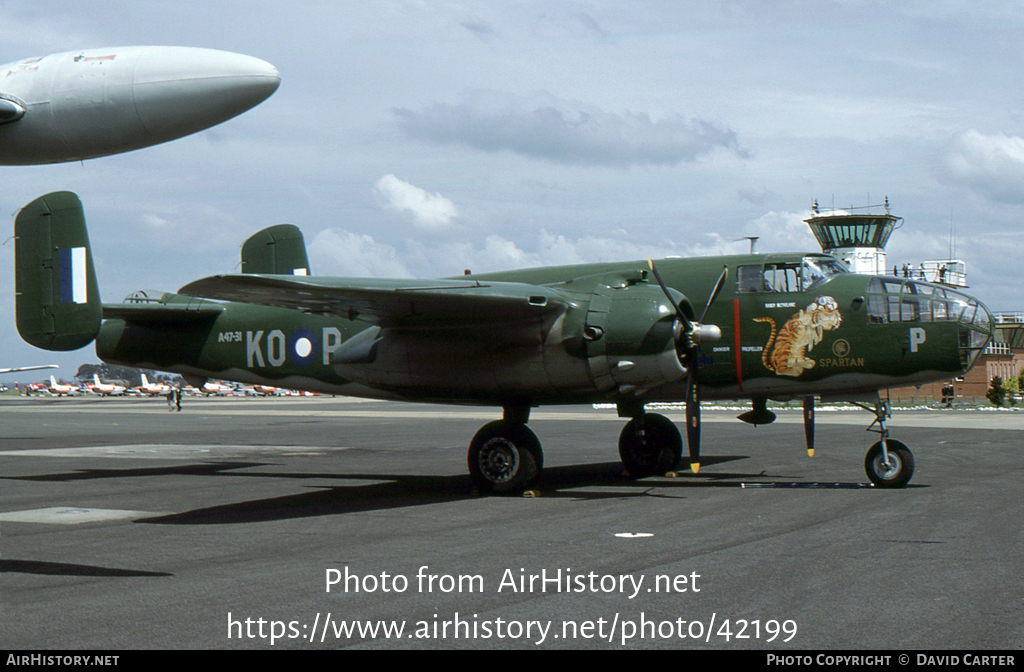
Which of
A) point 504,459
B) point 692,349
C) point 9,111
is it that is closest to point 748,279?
point 692,349

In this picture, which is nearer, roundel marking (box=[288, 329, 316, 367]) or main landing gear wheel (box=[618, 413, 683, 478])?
roundel marking (box=[288, 329, 316, 367])

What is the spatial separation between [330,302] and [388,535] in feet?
15.1

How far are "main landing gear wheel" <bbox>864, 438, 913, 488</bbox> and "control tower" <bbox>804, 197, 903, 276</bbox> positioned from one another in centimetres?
7498

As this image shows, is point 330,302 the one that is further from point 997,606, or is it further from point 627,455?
point 997,606

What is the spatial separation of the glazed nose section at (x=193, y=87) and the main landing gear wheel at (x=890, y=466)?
12741 mm

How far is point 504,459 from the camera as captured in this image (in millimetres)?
16547

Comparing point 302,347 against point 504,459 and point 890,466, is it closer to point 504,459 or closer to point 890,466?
point 504,459

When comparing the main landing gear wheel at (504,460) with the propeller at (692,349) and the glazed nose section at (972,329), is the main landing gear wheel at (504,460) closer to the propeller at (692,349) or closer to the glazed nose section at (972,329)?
the propeller at (692,349)

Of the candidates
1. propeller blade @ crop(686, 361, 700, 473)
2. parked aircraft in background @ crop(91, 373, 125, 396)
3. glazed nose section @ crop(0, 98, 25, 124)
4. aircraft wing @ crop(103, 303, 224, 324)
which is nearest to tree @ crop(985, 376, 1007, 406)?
propeller blade @ crop(686, 361, 700, 473)

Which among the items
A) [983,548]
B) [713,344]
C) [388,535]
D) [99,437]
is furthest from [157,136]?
[99,437]

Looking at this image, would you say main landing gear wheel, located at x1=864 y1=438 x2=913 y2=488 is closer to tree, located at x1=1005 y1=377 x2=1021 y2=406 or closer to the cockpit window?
the cockpit window

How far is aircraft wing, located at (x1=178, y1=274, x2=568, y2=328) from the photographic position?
14109mm

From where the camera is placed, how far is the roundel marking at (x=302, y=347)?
19438mm

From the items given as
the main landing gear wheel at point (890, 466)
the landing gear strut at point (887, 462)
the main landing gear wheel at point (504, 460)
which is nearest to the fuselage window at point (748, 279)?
the landing gear strut at point (887, 462)
